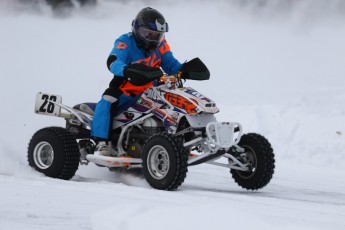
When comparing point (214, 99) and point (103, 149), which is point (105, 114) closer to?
point (103, 149)

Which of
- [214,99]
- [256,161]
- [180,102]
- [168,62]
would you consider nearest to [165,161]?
[180,102]

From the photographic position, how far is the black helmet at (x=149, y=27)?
24.2 feet

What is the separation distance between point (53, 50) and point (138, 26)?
11034 mm

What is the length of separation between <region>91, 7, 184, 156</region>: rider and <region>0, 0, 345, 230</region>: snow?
63cm

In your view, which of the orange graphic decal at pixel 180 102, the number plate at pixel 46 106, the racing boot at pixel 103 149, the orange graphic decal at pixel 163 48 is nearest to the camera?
the orange graphic decal at pixel 180 102

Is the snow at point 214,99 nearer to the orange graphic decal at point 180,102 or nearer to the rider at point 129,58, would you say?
the rider at point 129,58

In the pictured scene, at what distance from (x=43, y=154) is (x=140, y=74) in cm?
167

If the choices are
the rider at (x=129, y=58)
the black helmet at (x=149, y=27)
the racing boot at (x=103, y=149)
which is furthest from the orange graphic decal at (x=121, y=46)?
the racing boot at (x=103, y=149)

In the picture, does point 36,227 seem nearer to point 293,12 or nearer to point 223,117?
point 223,117

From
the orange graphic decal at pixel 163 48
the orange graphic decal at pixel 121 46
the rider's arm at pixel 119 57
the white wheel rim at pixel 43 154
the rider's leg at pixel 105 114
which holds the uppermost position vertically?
the orange graphic decal at pixel 163 48

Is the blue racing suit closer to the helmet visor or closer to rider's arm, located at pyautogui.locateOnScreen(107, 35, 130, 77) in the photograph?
rider's arm, located at pyautogui.locateOnScreen(107, 35, 130, 77)

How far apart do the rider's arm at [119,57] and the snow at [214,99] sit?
119 centimetres

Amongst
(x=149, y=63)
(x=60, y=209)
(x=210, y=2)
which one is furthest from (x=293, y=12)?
(x=60, y=209)

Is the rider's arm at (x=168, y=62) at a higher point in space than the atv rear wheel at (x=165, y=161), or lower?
higher
